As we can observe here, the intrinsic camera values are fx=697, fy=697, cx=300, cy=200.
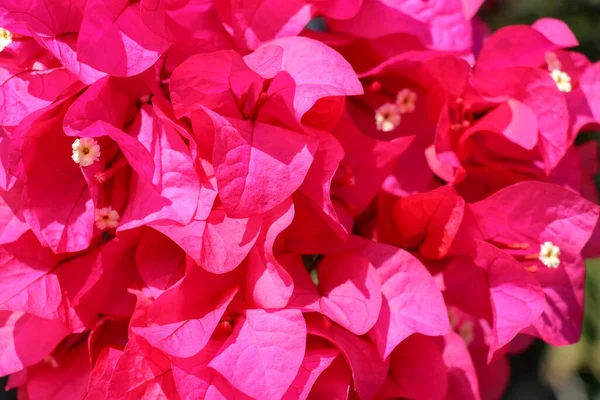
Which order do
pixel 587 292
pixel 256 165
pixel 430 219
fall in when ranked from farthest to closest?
pixel 587 292, pixel 430 219, pixel 256 165

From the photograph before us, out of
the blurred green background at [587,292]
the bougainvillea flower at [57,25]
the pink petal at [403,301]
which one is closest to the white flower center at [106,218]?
the bougainvillea flower at [57,25]

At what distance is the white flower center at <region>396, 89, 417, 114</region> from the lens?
69 cm

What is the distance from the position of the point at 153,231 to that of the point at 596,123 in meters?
0.46

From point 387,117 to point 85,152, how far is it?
29 cm

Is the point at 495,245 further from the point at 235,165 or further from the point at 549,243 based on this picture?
the point at 235,165

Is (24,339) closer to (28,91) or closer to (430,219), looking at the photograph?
(28,91)

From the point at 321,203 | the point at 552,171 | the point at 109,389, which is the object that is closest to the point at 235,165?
the point at 321,203

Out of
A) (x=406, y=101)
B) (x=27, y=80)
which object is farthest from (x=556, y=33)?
(x=27, y=80)

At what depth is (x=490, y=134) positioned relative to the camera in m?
0.70

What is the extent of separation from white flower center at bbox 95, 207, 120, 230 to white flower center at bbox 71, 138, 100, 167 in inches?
1.7

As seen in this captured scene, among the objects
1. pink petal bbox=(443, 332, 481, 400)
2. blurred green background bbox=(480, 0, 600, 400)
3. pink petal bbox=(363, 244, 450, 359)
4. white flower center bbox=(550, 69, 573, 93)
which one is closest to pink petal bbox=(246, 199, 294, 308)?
pink petal bbox=(363, 244, 450, 359)

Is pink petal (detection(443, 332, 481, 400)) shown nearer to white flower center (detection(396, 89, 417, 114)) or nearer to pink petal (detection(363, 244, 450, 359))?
pink petal (detection(363, 244, 450, 359))

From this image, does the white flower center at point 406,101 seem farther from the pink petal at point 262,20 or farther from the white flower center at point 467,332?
the white flower center at point 467,332

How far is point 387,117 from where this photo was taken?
68 cm
